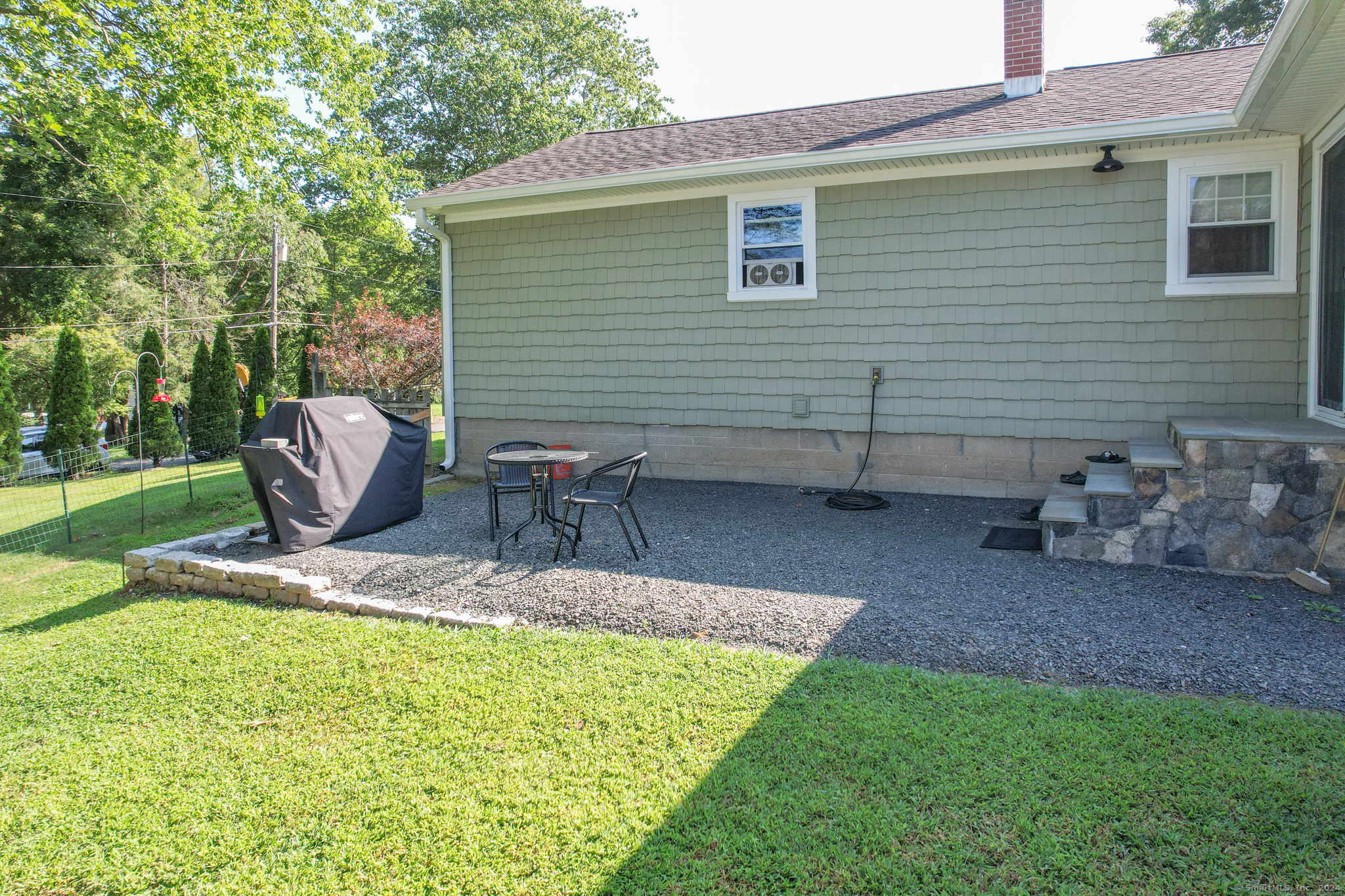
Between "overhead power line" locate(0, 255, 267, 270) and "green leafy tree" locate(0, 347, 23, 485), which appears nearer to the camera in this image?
"green leafy tree" locate(0, 347, 23, 485)

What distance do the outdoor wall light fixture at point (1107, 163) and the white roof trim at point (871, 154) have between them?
15 centimetres

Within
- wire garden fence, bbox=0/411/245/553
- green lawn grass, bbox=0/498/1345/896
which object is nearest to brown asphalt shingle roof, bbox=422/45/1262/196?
wire garden fence, bbox=0/411/245/553

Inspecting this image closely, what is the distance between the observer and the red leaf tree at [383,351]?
65.5ft

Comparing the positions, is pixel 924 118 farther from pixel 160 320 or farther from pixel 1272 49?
pixel 160 320

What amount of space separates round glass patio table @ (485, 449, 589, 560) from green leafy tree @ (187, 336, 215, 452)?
12661mm

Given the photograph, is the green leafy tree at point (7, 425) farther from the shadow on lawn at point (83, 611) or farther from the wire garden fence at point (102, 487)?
the shadow on lawn at point (83, 611)

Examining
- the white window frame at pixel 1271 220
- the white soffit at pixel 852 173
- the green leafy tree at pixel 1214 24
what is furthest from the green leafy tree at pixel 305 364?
the green leafy tree at pixel 1214 24

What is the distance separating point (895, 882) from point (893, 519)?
14.6ft

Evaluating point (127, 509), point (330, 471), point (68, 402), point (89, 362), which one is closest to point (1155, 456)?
point (330, 471)

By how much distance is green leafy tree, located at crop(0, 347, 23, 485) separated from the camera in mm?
13648

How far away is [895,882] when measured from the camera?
2100 mm

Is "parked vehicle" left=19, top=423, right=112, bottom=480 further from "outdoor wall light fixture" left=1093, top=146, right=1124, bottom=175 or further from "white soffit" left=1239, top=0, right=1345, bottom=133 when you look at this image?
"white soffit" left=1239, top=0, right=1345, bottom=133

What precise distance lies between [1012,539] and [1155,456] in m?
1.08

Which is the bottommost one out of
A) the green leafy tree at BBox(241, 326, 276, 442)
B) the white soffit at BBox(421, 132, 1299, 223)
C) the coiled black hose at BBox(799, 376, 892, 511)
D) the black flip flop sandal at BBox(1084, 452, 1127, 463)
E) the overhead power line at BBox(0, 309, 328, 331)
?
the coiled black hose at BBox(799, 376, 892, 511)
